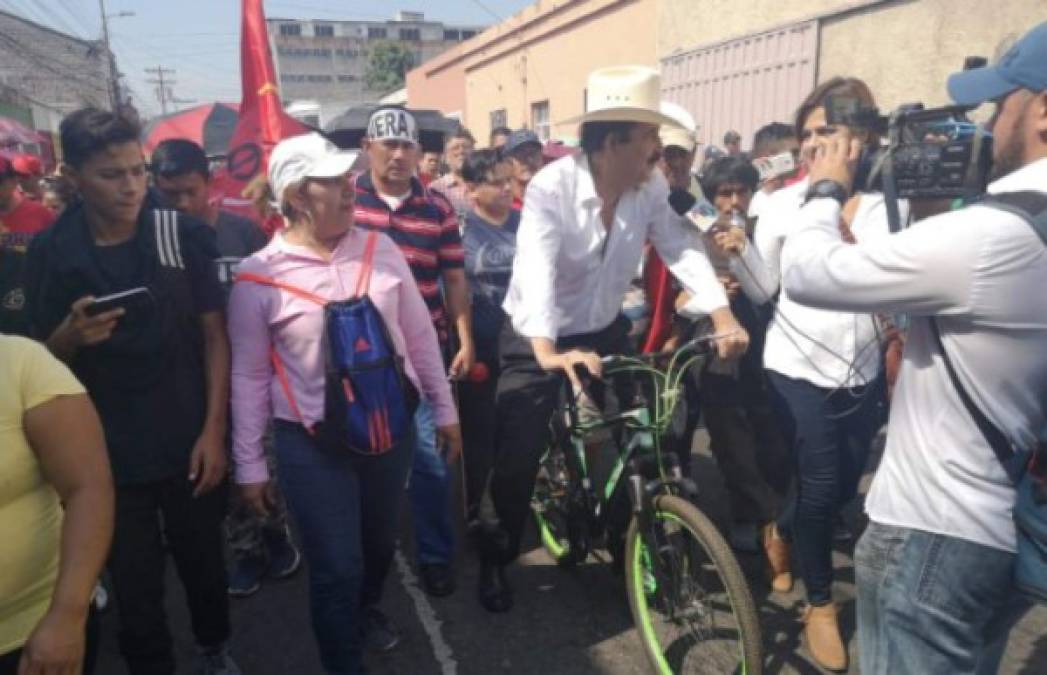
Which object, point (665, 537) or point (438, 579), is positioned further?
point (438, 579)

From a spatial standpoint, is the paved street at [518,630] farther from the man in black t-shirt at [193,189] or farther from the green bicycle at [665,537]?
the man in black t-shirt at [193,189]

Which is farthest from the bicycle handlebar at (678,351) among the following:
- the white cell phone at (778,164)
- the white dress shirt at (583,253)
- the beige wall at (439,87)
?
the beige wall at (439,87)

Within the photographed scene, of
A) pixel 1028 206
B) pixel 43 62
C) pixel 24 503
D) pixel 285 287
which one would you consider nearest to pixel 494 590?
pixel 285 287

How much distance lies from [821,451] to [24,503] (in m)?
2.35

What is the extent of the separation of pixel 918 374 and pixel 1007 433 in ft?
0.61

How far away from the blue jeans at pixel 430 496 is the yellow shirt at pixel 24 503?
172 centimetres

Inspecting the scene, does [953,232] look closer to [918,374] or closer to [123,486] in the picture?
[918,374]

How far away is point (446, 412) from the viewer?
2.69 metres

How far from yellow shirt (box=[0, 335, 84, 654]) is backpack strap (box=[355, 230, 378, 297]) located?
35.2 inches

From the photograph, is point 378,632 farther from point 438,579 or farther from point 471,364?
point 471,364

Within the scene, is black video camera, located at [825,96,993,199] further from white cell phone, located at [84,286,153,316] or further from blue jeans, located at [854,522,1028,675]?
white cell phone, located at [84,286,153,316]

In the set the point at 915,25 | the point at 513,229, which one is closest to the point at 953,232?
the point at 513,229

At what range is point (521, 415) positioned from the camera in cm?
286

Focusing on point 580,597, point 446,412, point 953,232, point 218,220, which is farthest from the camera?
point 218,220
